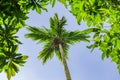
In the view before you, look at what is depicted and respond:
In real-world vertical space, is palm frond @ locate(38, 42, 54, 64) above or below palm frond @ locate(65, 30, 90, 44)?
below

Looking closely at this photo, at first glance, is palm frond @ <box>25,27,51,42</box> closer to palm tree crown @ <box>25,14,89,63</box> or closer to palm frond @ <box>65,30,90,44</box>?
palm tree crown @ <box>25,14,89,63</box>

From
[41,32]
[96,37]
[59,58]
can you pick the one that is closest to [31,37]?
[41,32]

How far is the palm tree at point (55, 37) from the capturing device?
3200 centimetres

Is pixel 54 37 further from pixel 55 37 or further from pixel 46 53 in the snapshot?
pixel 46 53

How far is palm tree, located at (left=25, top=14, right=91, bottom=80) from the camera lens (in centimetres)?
3200

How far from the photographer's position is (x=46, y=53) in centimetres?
A: 3222

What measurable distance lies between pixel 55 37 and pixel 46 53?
2229mm

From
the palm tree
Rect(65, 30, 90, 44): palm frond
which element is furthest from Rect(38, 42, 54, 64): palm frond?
Rect(65, 30, 90, 44): palm frond

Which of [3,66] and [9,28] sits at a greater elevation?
[9,28]

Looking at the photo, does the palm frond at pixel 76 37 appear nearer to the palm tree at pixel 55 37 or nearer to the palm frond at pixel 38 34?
the palm tree at pixel 55 37

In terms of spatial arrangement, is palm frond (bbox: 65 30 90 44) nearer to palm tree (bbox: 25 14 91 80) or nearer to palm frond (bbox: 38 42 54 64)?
palm tree (bbox: 25 14 91 80)

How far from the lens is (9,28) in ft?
15.8

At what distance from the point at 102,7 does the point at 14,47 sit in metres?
1.67

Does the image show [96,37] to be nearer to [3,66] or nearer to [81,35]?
[3,66]
